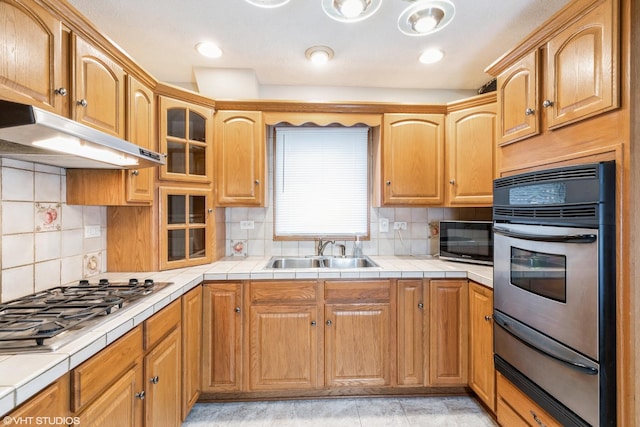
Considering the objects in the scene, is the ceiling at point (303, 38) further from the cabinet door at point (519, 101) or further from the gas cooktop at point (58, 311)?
the gas cooktop at point (58, 311)

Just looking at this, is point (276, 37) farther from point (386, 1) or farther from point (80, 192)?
point (80, 192)

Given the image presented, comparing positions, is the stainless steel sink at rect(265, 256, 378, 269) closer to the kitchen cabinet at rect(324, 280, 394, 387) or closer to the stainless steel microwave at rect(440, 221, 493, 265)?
the kitchen cabinet at rect(324, 280, 394, 387)

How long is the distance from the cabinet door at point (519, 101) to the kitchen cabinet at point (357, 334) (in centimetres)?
117

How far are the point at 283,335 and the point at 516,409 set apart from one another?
135cm

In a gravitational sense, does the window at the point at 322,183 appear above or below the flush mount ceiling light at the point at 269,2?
below

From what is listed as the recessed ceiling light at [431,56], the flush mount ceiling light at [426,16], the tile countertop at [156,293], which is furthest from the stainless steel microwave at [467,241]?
the flush mount ceiling light at [426,16]

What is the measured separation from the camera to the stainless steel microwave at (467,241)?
2.04m

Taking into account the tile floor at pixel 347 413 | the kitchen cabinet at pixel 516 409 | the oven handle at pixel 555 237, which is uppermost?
the oven handle at pixel 555 237

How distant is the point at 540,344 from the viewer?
1.29 m

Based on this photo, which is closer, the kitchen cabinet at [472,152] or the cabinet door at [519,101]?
the cabinet door at [519,101]

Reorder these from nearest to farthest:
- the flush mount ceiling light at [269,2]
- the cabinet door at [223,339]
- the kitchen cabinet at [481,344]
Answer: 1. the flush mount ceiling light at [269,2]
2. the kitchen cabinet at [481,344]
3. the cabinet door at [223,339]

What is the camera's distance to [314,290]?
1916 mm

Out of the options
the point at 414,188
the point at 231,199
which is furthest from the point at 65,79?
the point at 414,188

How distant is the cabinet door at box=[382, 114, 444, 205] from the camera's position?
225 cm
